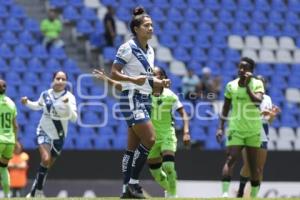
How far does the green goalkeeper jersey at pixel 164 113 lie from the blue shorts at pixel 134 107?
129 inches

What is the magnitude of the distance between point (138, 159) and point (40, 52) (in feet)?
38.2

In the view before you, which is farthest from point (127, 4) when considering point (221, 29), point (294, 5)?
point (294, 5)

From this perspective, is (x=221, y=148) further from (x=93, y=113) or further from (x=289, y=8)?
(x=289, y=8)

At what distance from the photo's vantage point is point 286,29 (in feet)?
A: 87.0

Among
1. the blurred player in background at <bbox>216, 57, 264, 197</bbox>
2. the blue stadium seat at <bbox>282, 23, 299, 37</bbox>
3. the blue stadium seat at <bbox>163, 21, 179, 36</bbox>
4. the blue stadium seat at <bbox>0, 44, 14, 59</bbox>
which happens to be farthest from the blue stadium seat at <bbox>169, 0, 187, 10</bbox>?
the blurred player in background at <bbox>216, 57, 264, 197</bbox>

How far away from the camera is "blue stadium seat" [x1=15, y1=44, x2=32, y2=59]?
2366cm

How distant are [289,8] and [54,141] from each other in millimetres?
12488

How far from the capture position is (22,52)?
2370 centimetres

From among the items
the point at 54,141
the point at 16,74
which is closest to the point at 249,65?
the point at 54,141

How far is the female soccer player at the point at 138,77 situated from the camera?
484 inches

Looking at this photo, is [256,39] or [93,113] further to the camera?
[256,39]

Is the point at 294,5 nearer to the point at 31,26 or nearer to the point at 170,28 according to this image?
the point at 170,28

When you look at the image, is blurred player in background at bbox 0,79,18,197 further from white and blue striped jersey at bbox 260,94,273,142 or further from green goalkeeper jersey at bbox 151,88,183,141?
white and blue striped jersey at bbox 260,94,273,142

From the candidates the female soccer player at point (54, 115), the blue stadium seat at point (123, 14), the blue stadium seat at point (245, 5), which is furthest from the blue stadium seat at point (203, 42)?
the female soccer player at point (54, 115)
